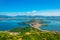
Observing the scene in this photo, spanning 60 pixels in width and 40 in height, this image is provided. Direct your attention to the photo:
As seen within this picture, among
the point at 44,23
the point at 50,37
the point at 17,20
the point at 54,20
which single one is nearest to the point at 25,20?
the point at 17,20

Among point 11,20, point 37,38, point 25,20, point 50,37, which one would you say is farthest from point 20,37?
point 25,20

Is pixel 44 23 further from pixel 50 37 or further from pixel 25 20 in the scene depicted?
pixel 50 37

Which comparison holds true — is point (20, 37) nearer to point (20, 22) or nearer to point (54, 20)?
point (20, 22)

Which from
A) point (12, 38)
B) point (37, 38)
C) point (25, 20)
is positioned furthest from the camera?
point (25, 20)

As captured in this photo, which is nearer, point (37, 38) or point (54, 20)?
point (37, 38)

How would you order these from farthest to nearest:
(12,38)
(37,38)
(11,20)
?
(11,20), (37,38), (12,38)

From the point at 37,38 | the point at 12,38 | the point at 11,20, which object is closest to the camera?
the point at 12,38

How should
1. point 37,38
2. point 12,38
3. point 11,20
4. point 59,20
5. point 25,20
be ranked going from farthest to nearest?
point 59,20
point 25,20
point 11,20
point 37,38
point 12,38

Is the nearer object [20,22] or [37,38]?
[37,38]
